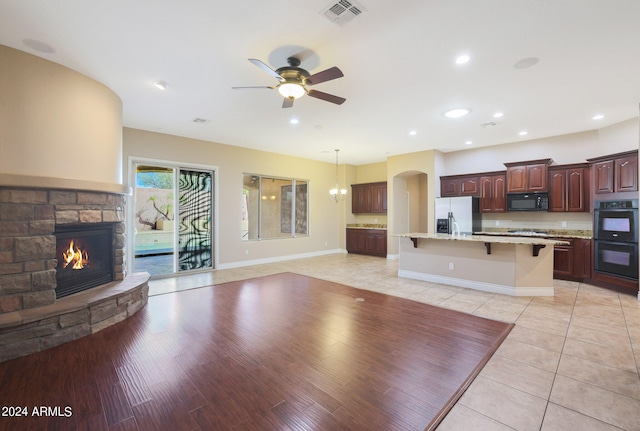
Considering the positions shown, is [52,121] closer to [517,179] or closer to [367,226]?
[367,226]

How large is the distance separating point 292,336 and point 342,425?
1392 millimetres

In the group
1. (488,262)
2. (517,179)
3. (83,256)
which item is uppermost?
(517,179)

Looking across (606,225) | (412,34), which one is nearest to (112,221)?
(412,34)

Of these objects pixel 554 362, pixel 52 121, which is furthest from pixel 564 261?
pixel 52 121

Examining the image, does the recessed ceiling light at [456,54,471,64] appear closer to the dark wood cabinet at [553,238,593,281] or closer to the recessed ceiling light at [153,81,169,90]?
the recessed ceiling light at [153,81,169,90]

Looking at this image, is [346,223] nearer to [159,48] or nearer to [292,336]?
[292,336]

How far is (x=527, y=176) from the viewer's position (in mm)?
6141

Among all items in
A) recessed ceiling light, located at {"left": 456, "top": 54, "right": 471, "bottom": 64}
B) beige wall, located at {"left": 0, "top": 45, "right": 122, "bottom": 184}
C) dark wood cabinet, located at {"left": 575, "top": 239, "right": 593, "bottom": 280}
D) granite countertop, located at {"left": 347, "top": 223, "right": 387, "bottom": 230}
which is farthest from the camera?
granite countertop, located at {"left": 347, "top": 223, "right": 387, "bottom": 230}

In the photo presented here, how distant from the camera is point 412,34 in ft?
8.73

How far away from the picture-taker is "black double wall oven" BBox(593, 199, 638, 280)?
454 cm

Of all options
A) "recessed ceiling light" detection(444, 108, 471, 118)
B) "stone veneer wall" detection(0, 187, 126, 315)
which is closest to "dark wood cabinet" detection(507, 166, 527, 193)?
"recessed ceiling light" detection(444, 108, 471, 118)

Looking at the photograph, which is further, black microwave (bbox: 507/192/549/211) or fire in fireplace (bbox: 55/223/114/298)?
black microwave (bbox: 507/192/549/211)

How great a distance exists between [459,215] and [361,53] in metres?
5.16

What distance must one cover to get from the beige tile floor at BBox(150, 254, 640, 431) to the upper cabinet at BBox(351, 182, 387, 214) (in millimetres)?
4017
